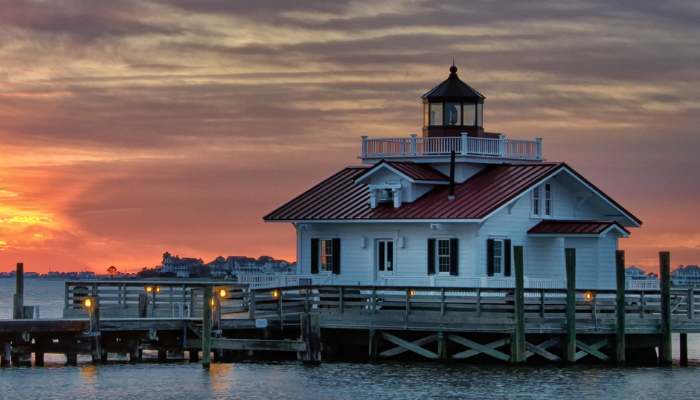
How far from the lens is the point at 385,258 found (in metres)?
41.7

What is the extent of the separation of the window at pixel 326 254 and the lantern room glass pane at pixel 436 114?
20.7 ft

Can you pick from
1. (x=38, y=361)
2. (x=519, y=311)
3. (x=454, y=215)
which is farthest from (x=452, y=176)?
(x=38, y=361)

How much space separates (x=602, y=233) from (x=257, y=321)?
12647 millimetres

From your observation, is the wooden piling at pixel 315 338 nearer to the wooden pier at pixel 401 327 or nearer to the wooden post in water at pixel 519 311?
the wooden pier at pixel 401 327

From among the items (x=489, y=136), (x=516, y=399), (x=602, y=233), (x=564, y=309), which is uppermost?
(x=489, y=136)

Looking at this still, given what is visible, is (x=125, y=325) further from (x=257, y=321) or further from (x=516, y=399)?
(x=516, y=399)

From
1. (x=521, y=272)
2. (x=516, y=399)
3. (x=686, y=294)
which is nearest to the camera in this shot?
(x=516, y=399)

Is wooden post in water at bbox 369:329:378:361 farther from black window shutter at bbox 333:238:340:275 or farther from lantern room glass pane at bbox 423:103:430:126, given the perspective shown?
lantern room glass pane at bbox 423:103:430:126

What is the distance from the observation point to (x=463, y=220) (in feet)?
128

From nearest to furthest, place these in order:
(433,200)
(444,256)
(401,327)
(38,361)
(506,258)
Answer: (401,327), (38,361), (444,256), (506,258), (433,200)

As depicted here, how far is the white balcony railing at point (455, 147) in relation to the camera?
43094 millimetres

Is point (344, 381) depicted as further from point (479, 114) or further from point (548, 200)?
point (479, 114)

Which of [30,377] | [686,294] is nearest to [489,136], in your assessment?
[686,294]

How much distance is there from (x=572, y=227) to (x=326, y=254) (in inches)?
359
